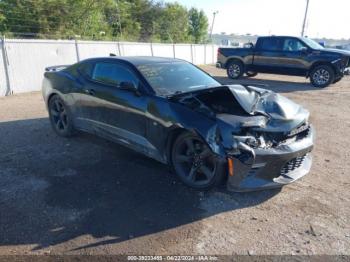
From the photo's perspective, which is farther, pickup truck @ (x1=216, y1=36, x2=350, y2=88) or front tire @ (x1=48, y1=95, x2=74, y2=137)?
pickup truck @ (x1=216, y1=36, x2=350, y2=88)

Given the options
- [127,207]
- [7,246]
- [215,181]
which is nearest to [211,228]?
[215,181]

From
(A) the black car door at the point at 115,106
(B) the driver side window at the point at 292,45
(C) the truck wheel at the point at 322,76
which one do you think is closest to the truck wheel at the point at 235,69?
(B) the driver side window at the point at 292,45

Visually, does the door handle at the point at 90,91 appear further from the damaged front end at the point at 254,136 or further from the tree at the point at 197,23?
the tree at the point at 197,23

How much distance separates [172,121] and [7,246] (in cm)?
215

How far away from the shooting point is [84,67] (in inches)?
222

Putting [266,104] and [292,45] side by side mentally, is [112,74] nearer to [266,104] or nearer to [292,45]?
[266,104]

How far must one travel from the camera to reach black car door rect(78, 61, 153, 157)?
14.8 feet

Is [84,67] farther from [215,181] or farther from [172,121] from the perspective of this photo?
[215,181]

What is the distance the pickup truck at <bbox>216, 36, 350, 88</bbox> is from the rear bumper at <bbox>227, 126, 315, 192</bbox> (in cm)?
1030

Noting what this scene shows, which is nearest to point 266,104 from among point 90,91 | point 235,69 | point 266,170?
point 266,170

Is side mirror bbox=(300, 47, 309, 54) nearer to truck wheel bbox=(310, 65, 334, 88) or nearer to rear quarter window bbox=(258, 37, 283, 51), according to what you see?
truck wheel bbox=(310, 65, 334, 88)

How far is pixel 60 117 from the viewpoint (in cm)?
614

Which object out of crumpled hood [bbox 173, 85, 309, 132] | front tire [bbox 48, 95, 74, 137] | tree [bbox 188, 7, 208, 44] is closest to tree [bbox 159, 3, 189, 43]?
tree [bbox 188, 7, 208, 44]

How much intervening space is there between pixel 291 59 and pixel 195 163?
1104cm
